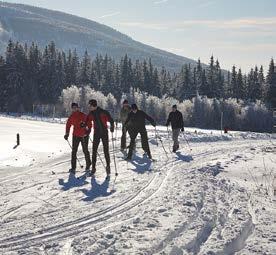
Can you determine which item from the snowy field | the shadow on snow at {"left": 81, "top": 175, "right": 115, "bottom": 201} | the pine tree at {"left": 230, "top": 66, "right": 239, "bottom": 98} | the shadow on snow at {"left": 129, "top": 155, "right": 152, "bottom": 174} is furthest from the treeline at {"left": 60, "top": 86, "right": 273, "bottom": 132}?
the shadow on snow at {"left": 81, "top": 175, "right": 115, "bottom": 201}

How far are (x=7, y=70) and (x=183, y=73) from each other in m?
39.2

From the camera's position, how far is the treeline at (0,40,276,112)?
93375mm

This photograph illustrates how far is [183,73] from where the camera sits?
11219 cm

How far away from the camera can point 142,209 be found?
32.4 feet

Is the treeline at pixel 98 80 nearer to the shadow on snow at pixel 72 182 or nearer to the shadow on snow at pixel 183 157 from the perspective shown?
the shadow on snow at pixel 183 157

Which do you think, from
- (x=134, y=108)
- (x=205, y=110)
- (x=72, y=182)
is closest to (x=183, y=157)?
(x=134, y=108)

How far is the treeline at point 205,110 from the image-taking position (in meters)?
95.1

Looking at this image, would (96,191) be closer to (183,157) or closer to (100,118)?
(100,118)

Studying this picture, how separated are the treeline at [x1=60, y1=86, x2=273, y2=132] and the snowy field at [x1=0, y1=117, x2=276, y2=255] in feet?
257

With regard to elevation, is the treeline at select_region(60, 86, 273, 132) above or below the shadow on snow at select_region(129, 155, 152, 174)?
above

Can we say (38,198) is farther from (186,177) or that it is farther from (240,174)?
(240,174)

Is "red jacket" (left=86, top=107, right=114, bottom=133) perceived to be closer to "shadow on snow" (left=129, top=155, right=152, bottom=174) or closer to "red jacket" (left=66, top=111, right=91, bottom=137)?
"red jacket" (left=66, top=111, right=91, bottom=137)

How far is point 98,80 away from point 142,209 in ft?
354

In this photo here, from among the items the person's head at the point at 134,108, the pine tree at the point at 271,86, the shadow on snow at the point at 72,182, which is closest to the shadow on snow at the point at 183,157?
the person's head at the point at 134,108
